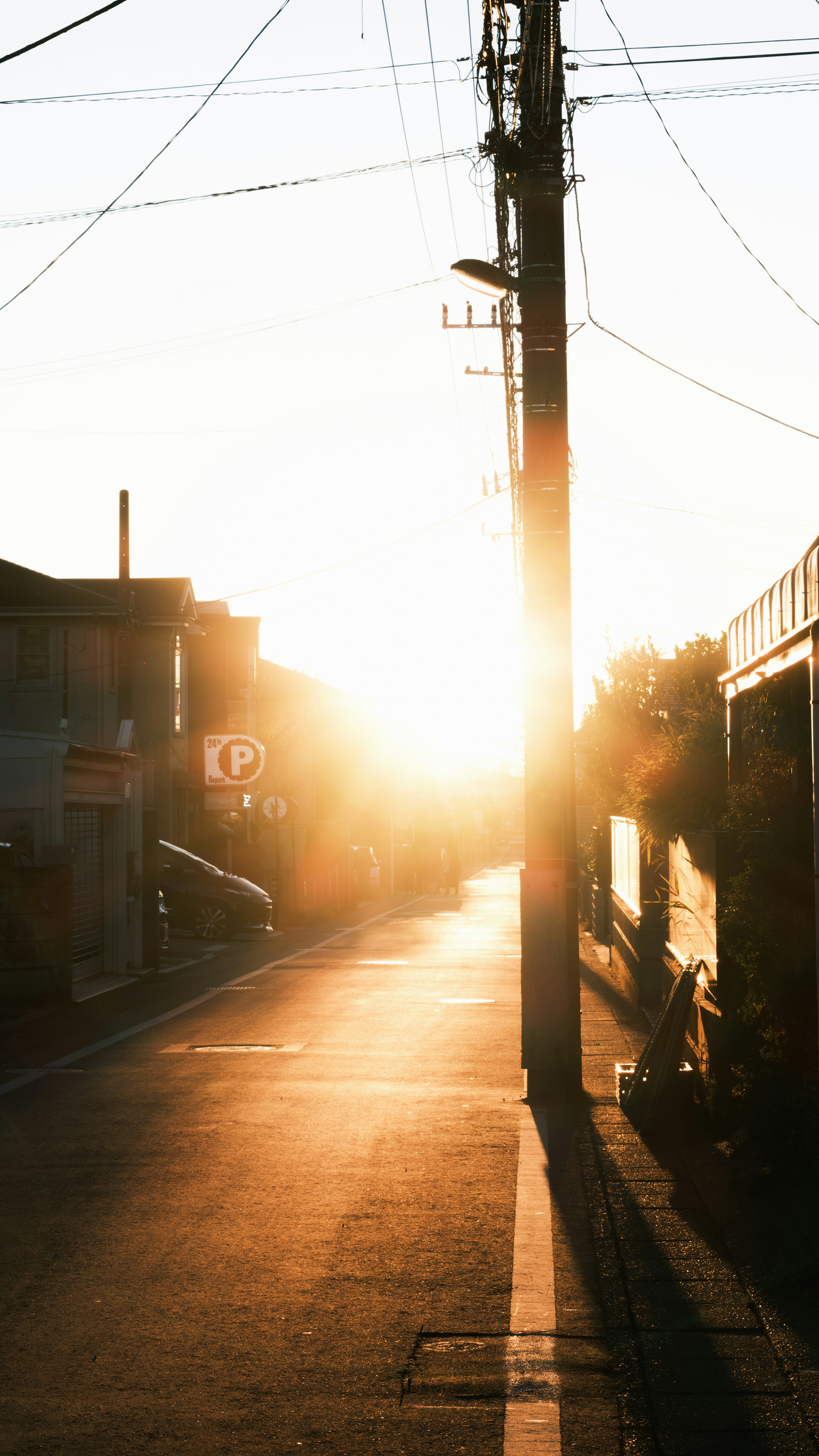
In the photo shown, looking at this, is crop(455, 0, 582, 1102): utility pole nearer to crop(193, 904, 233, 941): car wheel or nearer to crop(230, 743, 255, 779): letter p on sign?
crop(193, 904, 233, 941): car wheel

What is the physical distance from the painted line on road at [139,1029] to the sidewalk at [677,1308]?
15.3 ft

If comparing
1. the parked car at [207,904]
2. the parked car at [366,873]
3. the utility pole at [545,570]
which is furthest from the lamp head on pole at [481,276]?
the parked car at [366,873]

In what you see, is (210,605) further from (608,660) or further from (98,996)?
(98,996)

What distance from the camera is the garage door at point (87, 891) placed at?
17.1 meters

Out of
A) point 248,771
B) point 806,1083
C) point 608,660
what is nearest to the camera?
point 806,1083

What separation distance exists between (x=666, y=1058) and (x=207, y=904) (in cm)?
1835

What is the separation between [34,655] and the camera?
36.2m

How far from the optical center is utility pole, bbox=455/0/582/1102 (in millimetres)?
9883

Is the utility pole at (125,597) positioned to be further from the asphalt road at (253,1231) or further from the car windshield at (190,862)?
the asphalt road at (253,1231)

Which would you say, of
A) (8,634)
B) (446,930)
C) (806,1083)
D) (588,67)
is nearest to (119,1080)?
(806,1083)

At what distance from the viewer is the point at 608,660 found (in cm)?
3347

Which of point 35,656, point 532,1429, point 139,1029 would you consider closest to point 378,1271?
point 532,1429

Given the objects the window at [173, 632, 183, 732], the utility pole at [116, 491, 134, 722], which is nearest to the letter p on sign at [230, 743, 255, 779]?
the utility pole at [116, 491, 134, 722]

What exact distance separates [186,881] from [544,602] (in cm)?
1748
